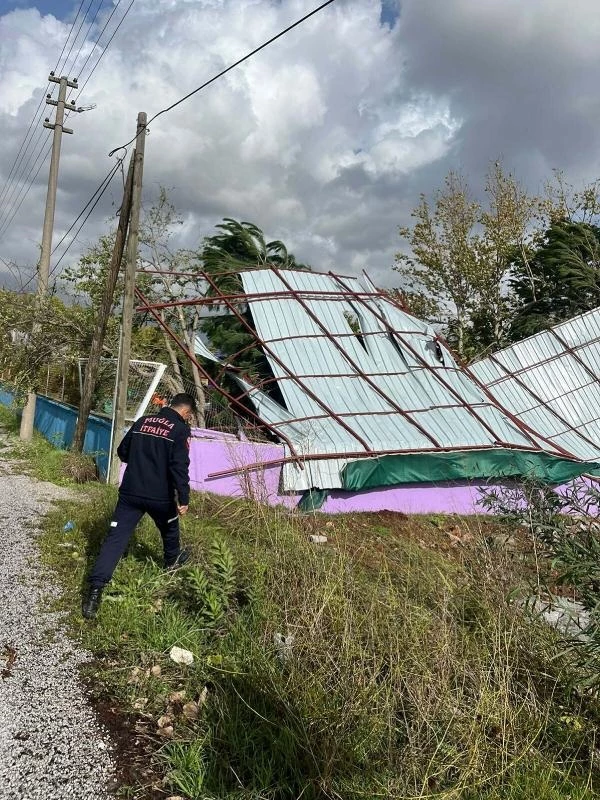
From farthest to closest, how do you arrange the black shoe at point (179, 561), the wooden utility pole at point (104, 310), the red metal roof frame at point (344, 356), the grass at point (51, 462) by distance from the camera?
the red metal roof frame at point (344, 356) → the grass at point (51, 462) → the wooden utility pole at point (104, 310) → the black shoe at point (179, 561)

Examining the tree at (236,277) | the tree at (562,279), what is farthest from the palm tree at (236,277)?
the tree at (562,279)

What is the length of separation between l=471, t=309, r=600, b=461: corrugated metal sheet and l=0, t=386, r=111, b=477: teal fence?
8035 mm

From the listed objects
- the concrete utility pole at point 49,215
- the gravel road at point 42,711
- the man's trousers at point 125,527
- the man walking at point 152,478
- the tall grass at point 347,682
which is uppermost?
the concrete utility pole at point 49,215

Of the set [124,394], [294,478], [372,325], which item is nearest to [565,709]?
[294,478]

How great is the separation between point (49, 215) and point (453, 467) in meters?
12.1

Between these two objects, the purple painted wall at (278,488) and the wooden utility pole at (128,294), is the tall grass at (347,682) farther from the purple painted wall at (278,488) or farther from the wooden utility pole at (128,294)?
the wooden utility pole at (128,294)

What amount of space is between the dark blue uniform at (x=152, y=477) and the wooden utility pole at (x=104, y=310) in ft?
20.8

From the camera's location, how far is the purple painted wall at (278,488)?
9.57 meters

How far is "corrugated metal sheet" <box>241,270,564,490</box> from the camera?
1082 centimetres

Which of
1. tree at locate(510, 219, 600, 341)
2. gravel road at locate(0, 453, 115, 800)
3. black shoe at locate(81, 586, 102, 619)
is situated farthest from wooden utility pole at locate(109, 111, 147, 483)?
tree at locate(510, 219, 600, 341)

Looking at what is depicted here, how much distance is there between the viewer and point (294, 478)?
391 inches

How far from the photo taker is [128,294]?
9680 mm

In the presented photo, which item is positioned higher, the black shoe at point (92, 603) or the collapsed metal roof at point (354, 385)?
the collapsed metal roof at point (354, 385)

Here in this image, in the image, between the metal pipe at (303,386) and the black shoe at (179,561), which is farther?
the metal pipe at (303,386)
